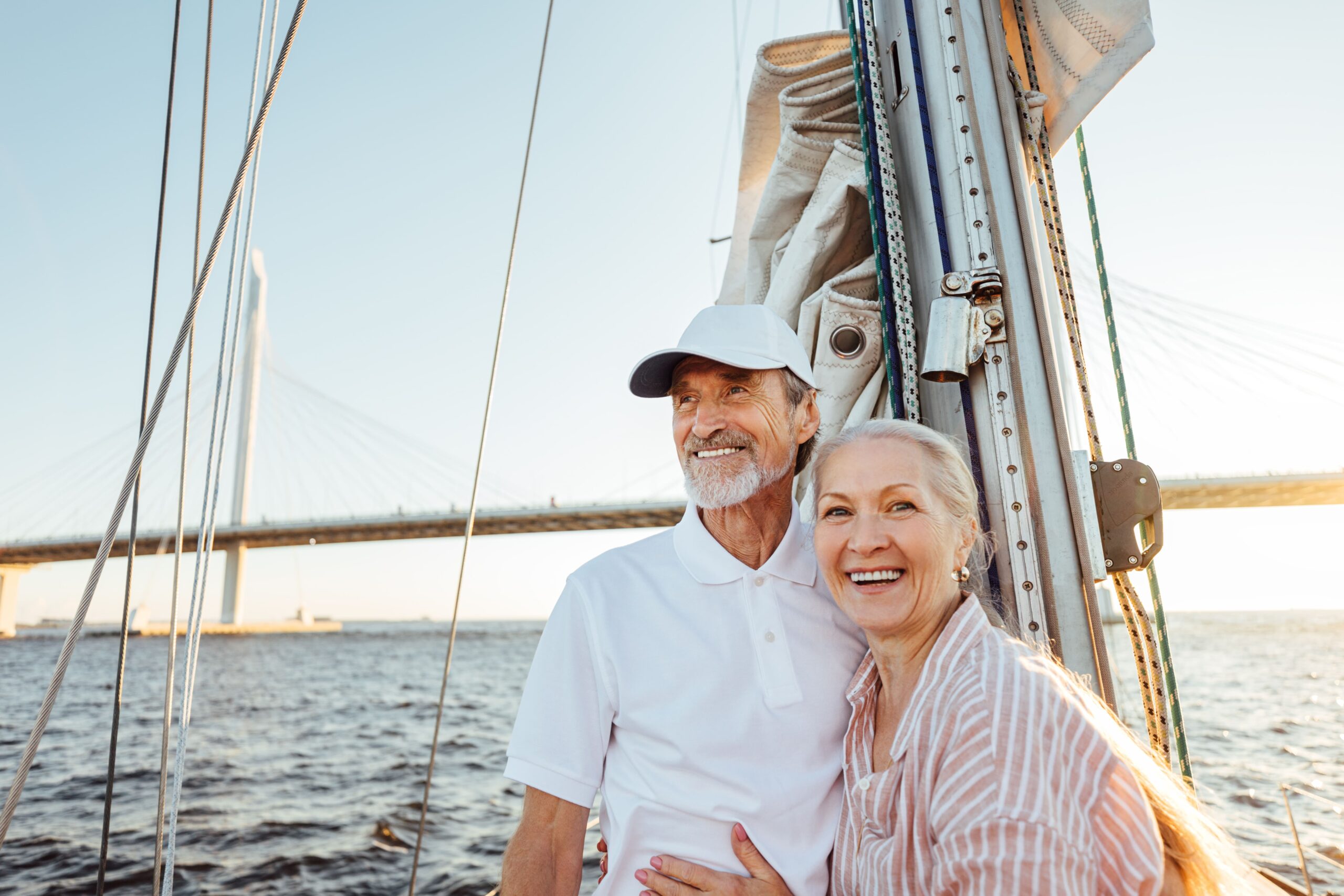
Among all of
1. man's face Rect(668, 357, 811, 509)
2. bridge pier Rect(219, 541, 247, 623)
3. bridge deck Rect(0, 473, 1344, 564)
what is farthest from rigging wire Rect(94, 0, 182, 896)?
bridge pier Rect(219, 541, 247, 623)

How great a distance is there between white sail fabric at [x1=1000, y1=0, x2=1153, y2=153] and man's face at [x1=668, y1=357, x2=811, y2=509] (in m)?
0.83

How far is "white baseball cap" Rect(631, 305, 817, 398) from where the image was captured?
1.23m

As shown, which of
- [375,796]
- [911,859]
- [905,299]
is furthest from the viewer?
[375,796]

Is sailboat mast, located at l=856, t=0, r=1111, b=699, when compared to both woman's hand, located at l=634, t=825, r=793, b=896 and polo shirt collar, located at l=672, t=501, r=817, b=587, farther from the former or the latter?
woman's hand, located at l=634, t=825, r=793, b=896

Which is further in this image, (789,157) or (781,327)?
(789,157)

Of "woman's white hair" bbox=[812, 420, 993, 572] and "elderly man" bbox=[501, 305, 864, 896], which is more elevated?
"woman's white hair" bbox=[812, 420, 993, 572]

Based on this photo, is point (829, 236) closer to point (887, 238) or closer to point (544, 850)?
point (887, 238)

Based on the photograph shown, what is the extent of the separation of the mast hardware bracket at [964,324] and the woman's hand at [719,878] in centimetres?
76

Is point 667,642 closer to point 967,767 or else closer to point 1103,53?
point 967,767

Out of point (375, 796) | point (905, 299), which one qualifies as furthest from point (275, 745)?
point (905, 299)

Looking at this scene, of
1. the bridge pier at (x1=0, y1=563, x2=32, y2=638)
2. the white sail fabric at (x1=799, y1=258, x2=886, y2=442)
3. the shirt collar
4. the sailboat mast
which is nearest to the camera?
the shirt collar

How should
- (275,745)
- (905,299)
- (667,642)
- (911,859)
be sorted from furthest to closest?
(275,745) → (905,299) → (667,642) → (911,859)

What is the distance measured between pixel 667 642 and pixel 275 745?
10.6 meters

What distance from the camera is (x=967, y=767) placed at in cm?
70
